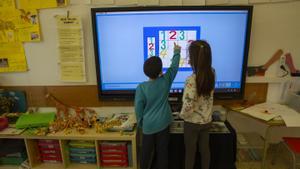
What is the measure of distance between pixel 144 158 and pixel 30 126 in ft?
3.59

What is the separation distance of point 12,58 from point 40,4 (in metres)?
0.61

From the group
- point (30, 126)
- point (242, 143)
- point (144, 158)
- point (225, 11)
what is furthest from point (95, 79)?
point (242, 143)

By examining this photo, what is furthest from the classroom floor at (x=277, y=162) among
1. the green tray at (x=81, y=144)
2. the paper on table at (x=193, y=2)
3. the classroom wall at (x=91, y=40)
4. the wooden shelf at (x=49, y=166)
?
the wooden shelf at (x=49, y=166)

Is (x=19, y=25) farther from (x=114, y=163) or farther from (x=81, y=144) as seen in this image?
(x=114, y=163)

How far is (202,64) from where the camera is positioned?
1601mm

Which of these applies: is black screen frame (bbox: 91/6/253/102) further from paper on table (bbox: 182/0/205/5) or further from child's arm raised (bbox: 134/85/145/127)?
child's arm raised (bbox: 134/85/145/127)

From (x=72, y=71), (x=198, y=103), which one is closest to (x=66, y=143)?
(x=72, y=71)

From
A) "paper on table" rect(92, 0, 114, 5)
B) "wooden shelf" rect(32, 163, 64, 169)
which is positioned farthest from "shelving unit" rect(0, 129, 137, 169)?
"paper on table" rect(92, 0, 114, 5)

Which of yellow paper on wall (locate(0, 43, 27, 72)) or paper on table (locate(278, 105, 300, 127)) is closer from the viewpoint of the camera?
paper on table (locate(278, 105, 300, 127))

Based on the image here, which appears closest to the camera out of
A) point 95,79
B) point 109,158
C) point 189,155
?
point 189,155

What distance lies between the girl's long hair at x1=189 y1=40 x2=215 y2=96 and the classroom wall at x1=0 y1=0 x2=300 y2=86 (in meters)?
0.65

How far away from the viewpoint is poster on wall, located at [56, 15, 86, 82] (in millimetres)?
2115

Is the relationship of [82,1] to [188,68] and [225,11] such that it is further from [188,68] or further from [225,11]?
[225,11]

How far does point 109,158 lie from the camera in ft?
6.97
